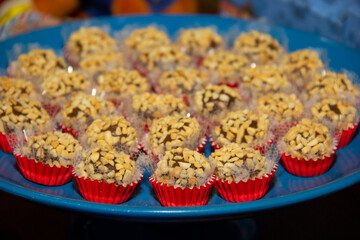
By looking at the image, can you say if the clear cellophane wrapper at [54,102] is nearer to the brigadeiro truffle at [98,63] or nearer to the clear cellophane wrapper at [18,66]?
the clear cellophane wrapper at [18,66]

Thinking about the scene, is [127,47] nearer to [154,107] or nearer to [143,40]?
[143,40]

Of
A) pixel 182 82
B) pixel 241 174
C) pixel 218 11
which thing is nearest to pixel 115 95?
pixel 182 82

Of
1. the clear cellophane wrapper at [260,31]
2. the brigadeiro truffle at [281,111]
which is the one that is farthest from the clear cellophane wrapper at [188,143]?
the clear cellophane wrapper at [260,31]

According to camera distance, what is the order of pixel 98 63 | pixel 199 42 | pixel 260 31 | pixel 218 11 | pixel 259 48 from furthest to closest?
pixel 218 11, pixel 260 31, pixel 199 42, pixel 259 48, pixel 98 63

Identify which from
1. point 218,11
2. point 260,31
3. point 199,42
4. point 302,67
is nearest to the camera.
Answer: point 302,67

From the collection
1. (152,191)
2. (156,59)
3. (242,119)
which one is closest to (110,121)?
(152,191)
